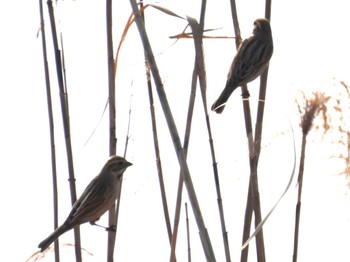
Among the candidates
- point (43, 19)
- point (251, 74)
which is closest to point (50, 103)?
point (43, 19)

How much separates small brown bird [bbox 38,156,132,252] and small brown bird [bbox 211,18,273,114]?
911mm

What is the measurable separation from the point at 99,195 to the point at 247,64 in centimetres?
165

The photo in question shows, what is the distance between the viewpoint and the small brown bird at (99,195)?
14.4 ft

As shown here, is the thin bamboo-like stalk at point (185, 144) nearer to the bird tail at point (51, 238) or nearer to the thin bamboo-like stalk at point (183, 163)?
the thin bamboo-like stalk at point (183, 163)

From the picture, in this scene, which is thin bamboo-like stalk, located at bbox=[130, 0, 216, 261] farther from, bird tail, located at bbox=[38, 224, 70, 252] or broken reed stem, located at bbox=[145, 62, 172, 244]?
bird tail, located at bbox=[38, 224, 70, 252]

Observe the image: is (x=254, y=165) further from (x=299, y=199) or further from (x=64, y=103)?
(x=64, y=103)

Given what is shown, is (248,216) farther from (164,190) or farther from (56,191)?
(56,191)

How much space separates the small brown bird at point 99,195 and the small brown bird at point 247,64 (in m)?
0.91

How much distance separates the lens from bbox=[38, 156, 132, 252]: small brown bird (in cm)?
438

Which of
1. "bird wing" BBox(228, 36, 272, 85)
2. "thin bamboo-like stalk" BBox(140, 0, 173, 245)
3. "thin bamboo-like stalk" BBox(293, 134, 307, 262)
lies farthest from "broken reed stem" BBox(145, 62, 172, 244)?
"bird wing" BBox(228, 36, 272, 85)

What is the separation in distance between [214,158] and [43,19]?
1212mm

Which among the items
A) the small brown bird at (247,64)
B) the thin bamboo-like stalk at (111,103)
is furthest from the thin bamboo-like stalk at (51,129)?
the small brown bird at (247,64)

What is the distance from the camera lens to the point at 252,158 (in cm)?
400

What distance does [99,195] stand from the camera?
4.81 m
